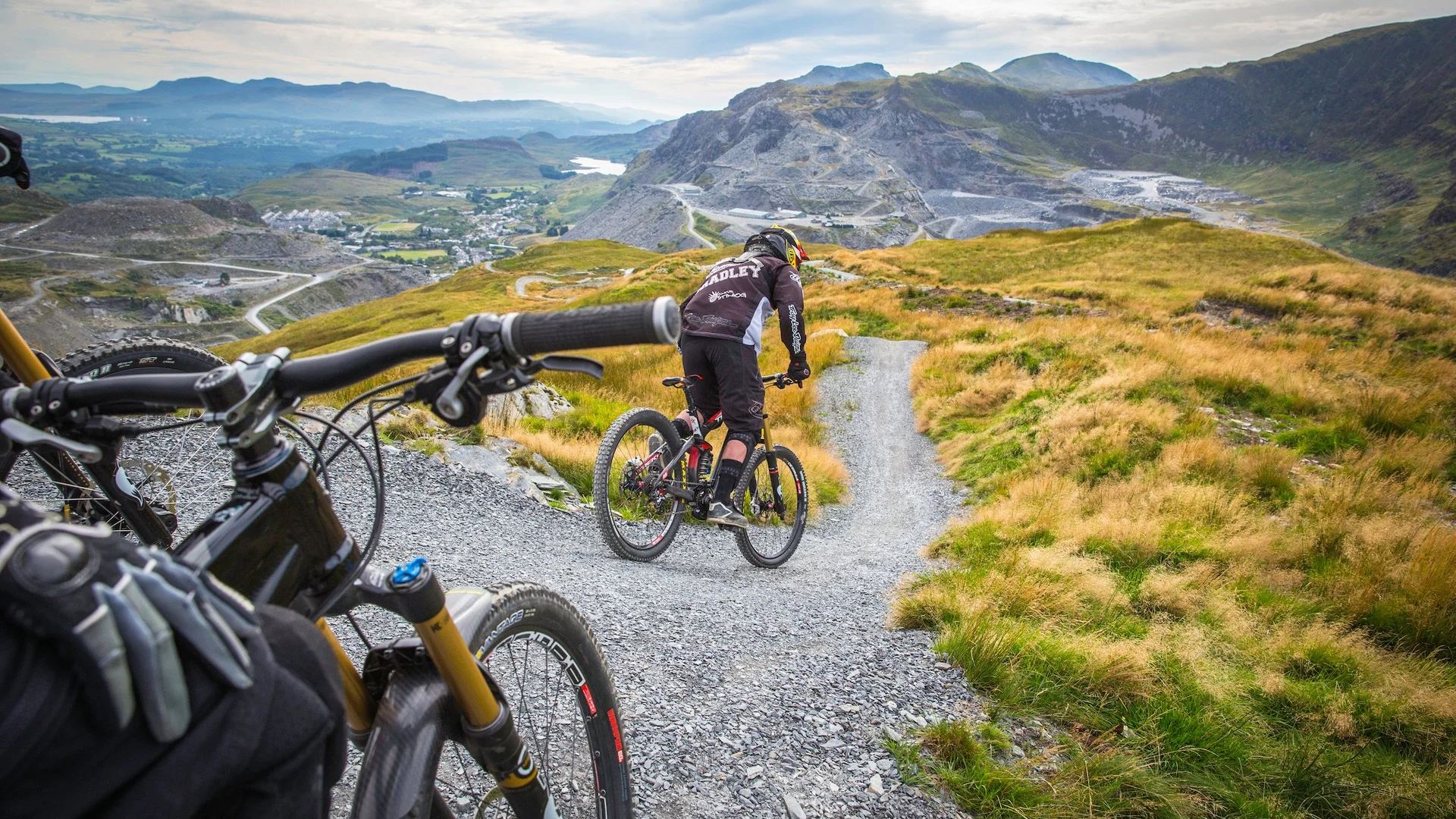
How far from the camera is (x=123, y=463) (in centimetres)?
369

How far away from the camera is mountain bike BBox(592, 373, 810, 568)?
701 cm

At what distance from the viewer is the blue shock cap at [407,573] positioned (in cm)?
194

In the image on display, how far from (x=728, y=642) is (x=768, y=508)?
3.37 m

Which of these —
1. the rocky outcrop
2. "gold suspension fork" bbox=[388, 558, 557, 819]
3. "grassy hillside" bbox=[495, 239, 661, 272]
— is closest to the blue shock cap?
"gold suspension fork" bbox=[388, 558, 557, 819]

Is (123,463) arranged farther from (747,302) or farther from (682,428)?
(747,302)

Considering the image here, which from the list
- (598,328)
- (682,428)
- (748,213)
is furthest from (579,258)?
(598,328)

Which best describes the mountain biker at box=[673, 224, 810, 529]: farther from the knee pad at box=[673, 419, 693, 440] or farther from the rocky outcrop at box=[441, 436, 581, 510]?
the rocky outcrop at box=[441, 436, 581, 510]

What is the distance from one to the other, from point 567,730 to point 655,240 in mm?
158931

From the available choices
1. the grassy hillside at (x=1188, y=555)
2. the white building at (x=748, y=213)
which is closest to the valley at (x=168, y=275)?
the white building at (x=748, y=213)

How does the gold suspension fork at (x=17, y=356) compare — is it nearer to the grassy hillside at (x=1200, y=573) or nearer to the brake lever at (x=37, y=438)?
the brake lever at (x=37, y=438)

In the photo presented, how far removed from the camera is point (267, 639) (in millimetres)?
1396

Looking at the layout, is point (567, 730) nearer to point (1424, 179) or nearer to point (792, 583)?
point (792, 583)

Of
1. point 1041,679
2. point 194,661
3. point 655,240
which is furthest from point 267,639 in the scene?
point 655,240

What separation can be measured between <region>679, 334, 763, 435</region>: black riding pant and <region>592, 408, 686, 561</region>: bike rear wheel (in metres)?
0.67
